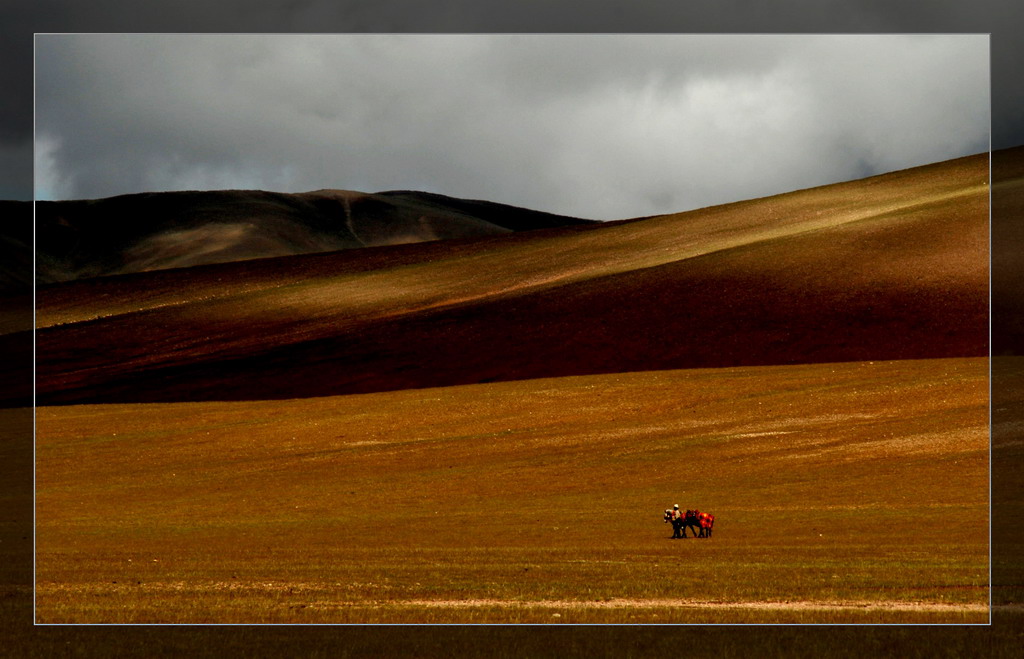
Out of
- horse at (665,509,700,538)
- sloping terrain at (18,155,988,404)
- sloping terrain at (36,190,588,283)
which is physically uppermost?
sloping terrain at (36,190,588,283)

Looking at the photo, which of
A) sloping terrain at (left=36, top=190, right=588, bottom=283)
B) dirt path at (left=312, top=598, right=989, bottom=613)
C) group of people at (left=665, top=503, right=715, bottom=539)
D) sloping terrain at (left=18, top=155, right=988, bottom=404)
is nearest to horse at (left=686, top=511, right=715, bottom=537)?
group of people at (left=665, top=503, right=715, bottom=539)

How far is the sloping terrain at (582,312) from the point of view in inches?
1713

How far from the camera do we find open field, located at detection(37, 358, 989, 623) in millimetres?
15969

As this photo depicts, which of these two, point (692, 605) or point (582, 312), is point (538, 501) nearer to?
point (692, 605)

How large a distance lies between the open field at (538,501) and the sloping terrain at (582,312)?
2.17 metres

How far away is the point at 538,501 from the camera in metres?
30.0

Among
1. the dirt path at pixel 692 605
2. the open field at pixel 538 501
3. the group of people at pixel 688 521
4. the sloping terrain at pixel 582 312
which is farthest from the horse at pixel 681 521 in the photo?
the sloping terrain at pixel 582 312

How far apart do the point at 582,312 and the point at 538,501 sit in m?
27.1

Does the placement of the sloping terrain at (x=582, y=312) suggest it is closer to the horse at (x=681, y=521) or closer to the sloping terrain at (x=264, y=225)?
the horse at (x=681, y=521)

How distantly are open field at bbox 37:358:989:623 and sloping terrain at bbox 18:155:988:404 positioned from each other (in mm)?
2171

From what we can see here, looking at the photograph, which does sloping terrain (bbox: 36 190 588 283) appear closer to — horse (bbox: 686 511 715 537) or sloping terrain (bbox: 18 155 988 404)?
sloping terrain (bbox: 18 155 988 404)
